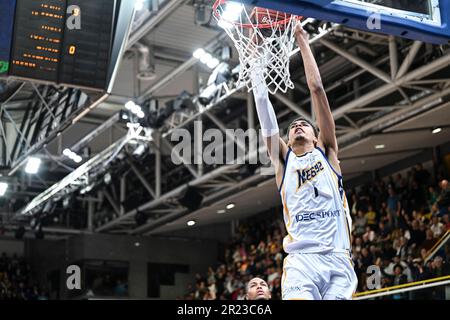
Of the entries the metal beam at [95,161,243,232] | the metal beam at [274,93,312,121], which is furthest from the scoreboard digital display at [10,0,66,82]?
the metal beam at [95,161,243,232]

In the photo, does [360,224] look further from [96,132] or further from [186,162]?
[96,132]

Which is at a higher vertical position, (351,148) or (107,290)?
(351,148)

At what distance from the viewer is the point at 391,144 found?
17641 millimetres

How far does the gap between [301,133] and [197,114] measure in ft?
38.6

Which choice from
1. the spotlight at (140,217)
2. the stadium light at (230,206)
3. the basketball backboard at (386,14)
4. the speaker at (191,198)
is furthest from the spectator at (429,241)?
the spotlight at (140,217)

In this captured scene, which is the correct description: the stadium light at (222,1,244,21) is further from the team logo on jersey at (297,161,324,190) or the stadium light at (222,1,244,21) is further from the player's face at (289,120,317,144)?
the team logo on jersey at (297,161,324,190)

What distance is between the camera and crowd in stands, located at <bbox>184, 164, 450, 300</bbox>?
A: 13519 millimetres

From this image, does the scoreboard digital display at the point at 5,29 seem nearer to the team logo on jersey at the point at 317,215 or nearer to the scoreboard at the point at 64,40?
the scoreboard at the point at 64,40

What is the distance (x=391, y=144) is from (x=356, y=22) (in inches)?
442
